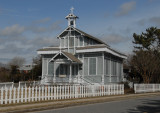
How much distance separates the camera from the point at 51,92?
18.0 metres

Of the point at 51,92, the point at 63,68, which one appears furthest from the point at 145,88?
the point at 51,92

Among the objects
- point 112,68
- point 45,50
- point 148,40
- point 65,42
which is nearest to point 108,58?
point 112,68

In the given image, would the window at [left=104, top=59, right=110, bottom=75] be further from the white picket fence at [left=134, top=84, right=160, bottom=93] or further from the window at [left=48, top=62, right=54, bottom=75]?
the window at [left=48, top=62, right=54, bottom=75]

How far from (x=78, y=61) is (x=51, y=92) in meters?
12.4

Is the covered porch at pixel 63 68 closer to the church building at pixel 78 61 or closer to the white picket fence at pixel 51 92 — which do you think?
the church building at pixel 78 61

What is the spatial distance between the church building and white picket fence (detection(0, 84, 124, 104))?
516cm

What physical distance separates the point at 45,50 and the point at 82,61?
5.82 m

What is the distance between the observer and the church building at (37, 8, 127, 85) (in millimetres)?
29786

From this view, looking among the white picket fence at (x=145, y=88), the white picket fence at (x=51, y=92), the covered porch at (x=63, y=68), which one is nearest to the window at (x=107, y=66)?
the covered porch at (x=63, y=68)

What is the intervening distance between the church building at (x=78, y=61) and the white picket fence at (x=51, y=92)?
16.9ft

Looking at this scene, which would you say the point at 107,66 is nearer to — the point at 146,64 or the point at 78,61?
the point at 78,61

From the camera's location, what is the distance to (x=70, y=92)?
775 inches

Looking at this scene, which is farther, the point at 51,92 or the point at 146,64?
the point at 146,64

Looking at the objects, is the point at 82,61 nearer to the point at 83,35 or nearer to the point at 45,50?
the point at 83,35
